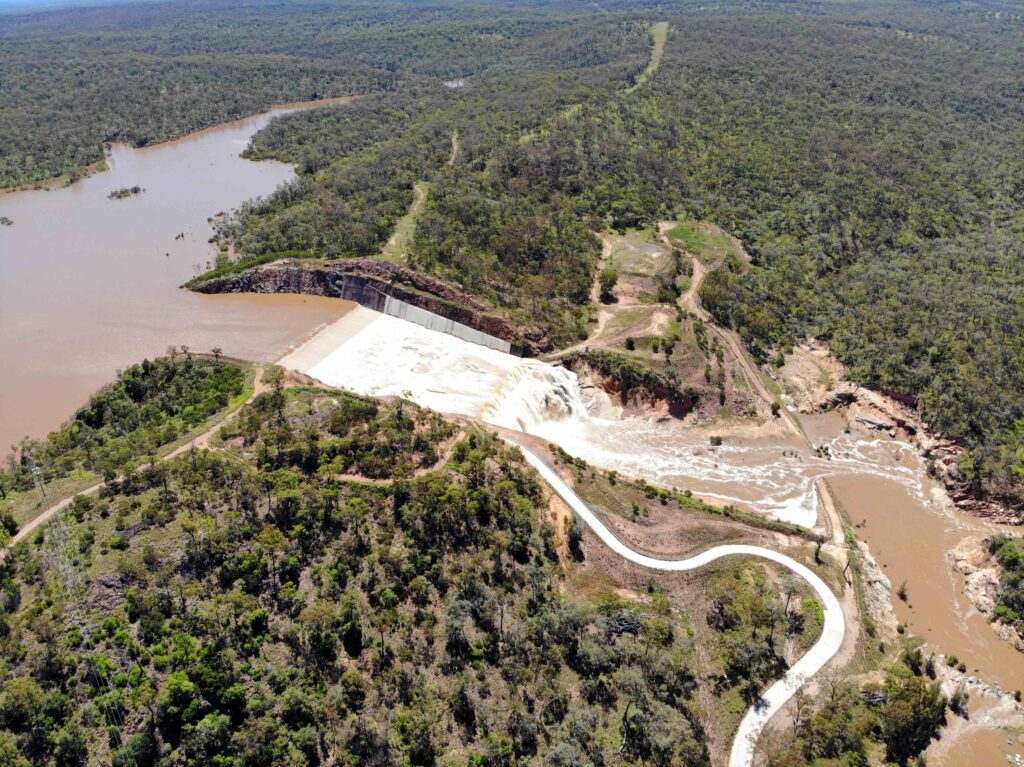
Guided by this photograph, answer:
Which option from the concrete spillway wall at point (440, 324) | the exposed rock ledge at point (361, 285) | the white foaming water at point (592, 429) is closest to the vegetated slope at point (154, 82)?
the exposed rock ledge at point (361, 285)

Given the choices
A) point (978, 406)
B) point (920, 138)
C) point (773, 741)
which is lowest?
point (773, 741)

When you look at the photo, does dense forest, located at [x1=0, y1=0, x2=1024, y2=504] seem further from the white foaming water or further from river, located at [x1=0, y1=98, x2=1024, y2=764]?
Result: river, located at [x1=0, y1=98, x2=1024, y2=764]

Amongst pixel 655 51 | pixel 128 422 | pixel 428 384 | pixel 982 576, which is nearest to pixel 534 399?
pixel 428 384

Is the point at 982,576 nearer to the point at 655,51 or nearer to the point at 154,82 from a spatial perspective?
the point at 655,51

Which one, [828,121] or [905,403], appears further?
[828,121]

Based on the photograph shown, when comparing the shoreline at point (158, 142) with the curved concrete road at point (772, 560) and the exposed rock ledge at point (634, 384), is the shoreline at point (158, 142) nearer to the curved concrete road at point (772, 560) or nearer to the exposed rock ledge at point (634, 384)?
the exposed rock ledge at point (634, 384)

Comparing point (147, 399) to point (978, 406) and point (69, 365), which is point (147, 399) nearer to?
point (69, 365)

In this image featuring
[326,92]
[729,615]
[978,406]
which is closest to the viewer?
[729,615]

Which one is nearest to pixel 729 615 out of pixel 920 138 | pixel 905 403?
pixel 905 403
